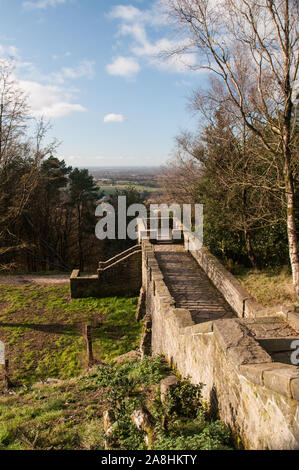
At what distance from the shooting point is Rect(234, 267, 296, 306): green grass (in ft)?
23.5

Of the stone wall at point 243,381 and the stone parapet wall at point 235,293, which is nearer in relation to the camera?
the stone wall at point 243,381

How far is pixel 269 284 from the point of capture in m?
8.06

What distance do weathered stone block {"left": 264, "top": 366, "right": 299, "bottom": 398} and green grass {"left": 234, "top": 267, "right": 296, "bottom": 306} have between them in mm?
4665

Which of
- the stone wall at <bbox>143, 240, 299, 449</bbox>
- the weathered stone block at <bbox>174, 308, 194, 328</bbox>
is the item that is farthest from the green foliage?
the weathered stone block at <bbox>174, 308, 194, 328</bbox>

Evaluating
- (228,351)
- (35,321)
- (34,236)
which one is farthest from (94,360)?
(34,236)

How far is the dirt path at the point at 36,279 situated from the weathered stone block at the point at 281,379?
13.5 m

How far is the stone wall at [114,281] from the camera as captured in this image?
13070 mm

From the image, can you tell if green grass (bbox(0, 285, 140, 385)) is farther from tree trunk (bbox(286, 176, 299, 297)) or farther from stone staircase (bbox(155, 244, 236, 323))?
tree trunk (bbox(286, 176, 299, 297))

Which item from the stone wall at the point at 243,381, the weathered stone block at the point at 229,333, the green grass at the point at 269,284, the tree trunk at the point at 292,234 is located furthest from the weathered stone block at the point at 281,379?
the tree trunk at the point at 292,234

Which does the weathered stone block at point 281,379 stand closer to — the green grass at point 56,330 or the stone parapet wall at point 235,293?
the stone parapet wall at point 235,293

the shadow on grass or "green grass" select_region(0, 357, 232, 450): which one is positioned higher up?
"green grass" select_region(0, 357, 232, 450)
